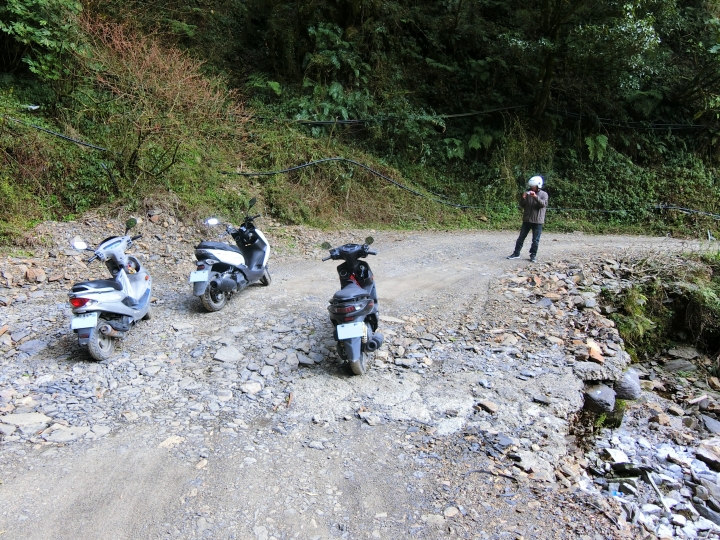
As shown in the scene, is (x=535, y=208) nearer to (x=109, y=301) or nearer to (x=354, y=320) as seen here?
(x=354, y=320)

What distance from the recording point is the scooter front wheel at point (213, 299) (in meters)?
6.36

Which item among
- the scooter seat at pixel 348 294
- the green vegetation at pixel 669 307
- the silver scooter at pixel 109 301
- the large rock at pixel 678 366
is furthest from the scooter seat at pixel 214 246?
the large rock at pixel 678 366

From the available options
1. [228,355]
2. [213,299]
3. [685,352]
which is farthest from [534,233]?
[228,355]

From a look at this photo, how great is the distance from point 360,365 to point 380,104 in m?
10.5

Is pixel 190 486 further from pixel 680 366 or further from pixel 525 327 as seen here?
pixel 680 366

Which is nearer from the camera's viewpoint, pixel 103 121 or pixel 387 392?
pixel 387 392

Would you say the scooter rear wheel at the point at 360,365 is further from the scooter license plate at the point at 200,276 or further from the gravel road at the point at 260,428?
the scooter license plate at the point at 200,276

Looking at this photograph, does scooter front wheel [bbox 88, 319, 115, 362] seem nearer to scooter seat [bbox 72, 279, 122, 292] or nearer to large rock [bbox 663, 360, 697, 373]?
scooter seat [bbox 72, 279, 122, 292]

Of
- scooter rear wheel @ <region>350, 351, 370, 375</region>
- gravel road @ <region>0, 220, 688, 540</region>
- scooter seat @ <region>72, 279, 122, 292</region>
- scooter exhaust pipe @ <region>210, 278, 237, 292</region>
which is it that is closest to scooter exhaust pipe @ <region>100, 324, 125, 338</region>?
gravel road @ <region>0, 220, 688, 540</region>

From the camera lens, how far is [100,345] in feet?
16.7

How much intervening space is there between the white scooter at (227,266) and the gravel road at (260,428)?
0.27m

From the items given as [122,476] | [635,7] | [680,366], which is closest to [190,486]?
[122,476]

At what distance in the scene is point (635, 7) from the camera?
35.8ft

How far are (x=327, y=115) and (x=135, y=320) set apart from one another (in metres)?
8.90
